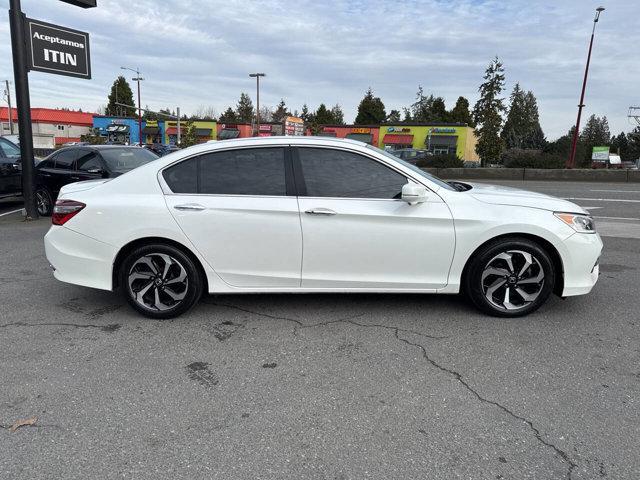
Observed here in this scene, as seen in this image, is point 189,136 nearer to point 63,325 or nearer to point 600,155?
point 600,155

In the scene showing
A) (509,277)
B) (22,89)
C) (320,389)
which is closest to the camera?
(320,389)

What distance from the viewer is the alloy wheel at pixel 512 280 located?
414cm

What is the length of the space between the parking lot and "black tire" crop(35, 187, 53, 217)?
5.64 meters

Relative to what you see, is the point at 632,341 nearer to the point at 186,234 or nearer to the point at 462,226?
the point at 462,226

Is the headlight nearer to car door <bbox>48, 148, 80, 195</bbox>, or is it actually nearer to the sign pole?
car door <bbox>48, 148, 80, 195</bbox>

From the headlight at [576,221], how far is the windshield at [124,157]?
25.3ft

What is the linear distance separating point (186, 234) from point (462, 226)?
232cm

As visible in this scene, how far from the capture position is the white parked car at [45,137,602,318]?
4.07m

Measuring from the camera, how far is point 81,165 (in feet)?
31.0

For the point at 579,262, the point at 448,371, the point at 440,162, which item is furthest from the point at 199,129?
the point at 448,371

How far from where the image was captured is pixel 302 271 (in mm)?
4168

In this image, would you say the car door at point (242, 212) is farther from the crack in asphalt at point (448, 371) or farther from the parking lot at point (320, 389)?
the parking lot at point (320, 389)

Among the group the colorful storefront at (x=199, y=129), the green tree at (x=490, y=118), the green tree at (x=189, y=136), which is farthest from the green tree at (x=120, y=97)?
the green tree at (x=490, y=118)

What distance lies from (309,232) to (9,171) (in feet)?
29.7
